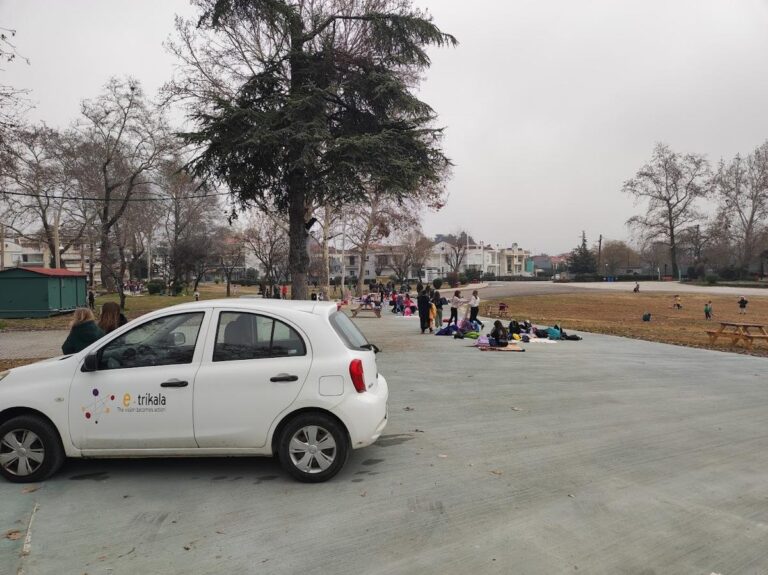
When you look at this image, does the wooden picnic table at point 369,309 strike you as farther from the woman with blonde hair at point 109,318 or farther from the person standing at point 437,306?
the woman with blonde hair at point 109,318

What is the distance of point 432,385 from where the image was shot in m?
8.84

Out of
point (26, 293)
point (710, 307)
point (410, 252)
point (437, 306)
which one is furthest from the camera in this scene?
point (410, 252)

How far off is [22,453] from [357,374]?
113 inches

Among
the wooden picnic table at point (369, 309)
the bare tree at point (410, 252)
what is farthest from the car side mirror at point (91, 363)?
the bare tree at point (410, 252)

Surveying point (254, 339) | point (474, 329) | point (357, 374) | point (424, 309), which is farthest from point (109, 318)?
point (474, 329)

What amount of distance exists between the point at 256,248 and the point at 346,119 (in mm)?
34245

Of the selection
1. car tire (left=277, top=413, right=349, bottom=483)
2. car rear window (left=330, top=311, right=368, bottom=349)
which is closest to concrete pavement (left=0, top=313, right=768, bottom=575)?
car tire (left=277, top=413, right=349, bottom=483)

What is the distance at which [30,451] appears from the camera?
4449 mm

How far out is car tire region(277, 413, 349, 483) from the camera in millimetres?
4395

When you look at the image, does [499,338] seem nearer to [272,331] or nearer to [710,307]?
[272,331]

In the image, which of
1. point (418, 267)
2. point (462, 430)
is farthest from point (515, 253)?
point (462, 430)

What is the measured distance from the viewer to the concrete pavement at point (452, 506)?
325 centimetres

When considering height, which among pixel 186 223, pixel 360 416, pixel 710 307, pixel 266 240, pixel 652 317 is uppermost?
pixel 186 223

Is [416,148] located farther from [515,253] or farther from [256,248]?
[515,253]
